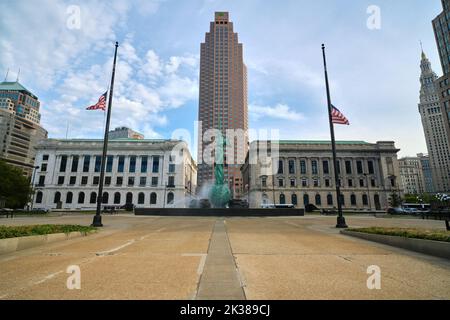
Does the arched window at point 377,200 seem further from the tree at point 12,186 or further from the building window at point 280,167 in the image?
the tree at point 12,186

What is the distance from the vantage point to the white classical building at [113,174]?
212 feet

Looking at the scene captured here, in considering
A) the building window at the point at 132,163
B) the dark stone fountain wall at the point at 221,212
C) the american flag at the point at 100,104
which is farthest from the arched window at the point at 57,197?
the american flag at the point at 100,104

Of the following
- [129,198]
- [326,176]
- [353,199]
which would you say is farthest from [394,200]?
[129,198]

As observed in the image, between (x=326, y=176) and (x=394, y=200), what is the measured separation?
18.0m

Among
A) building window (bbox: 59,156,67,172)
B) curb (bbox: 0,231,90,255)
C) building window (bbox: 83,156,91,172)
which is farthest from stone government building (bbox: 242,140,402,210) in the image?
curb (bbox: 0,231,90,255)

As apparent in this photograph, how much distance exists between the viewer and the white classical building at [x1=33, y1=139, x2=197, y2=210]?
64500 millimetres

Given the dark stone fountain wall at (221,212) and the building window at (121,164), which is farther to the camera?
the building window at (121,164)

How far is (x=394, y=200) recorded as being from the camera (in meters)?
62.9

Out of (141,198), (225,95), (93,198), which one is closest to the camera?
(93,198)

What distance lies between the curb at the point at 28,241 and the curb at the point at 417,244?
490 inches

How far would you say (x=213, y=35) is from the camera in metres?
140

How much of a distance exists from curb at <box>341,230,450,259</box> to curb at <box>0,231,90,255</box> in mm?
12456

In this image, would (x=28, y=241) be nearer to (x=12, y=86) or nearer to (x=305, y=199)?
(x=305, y=199)
